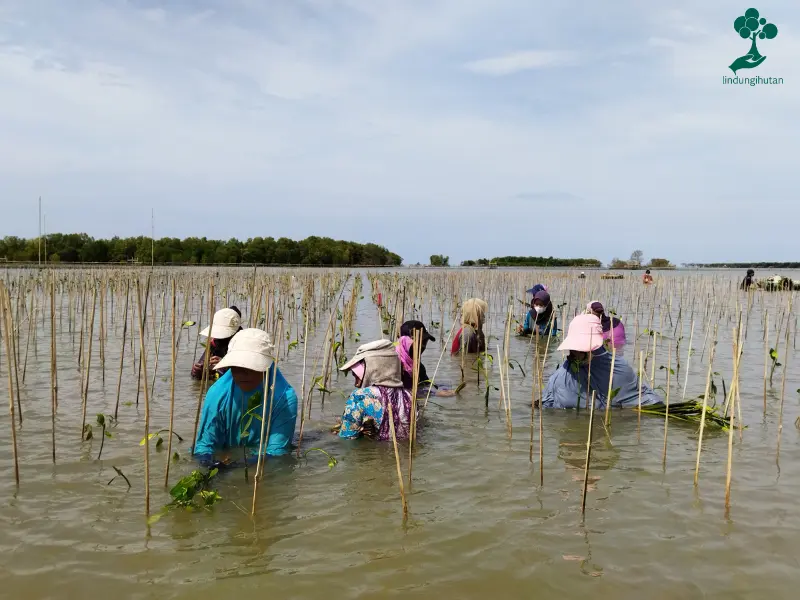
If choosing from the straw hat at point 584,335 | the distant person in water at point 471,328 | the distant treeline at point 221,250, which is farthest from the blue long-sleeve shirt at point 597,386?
the distant treeline at point 221,250

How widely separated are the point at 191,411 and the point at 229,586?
3.47 meters

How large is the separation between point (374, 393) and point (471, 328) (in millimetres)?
3763

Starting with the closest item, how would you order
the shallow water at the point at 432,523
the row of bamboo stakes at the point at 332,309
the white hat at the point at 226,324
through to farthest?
1. the shallow water at the point at 432,523
2. the white hat at the point at 226,324
3. the row of bamboo stakes at the point at 332,309

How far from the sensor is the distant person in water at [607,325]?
5496 mm

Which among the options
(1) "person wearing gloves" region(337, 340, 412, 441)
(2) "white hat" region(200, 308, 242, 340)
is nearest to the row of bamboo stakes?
(2) "white hat" region(200, 308, 242, 340)

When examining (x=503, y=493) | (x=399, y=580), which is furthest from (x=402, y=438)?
(x=399, y=580)

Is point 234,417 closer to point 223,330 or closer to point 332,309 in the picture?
point 223,330

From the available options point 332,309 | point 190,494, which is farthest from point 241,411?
point 332,309

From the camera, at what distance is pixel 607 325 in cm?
629

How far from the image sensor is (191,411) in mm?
5891

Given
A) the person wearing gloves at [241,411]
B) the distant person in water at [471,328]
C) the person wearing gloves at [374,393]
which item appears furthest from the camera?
the distant person in water at [471,328]

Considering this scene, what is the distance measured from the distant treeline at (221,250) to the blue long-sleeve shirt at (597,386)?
44.9 m

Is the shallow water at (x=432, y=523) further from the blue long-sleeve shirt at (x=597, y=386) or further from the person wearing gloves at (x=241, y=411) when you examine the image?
the blue long-sleeve shirt at (x=597, y=386)

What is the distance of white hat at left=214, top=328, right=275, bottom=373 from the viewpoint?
3512 millimetres
